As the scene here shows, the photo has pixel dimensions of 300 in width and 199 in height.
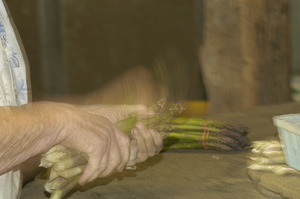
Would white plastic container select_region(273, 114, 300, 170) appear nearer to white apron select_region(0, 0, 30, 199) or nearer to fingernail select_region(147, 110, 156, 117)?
fingernail select_region(147, 110, 156, 117)

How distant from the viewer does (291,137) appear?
1.78 meters

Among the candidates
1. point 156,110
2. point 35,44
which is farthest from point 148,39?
point 156,110

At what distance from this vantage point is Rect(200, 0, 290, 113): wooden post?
3617 mm

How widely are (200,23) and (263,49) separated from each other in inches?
187

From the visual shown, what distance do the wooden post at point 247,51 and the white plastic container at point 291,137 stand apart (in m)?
1.86

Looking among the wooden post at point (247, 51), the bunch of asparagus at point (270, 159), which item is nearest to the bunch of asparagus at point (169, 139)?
the bunch of asparagus at point (270, 159)

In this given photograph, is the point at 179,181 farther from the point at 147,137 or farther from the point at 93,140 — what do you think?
the point at 93,140

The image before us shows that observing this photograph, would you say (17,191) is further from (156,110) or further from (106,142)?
(156,110)

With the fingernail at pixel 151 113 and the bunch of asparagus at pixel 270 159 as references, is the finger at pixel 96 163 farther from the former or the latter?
the bunch of asparagus at pixel 270 159

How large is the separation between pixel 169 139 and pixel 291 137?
67 cm

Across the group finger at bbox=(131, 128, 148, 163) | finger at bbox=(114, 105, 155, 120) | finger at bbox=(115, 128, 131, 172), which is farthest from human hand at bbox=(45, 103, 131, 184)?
finger at bbox=(114, 105, 155, 120)

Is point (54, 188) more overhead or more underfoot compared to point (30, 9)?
more underfoot

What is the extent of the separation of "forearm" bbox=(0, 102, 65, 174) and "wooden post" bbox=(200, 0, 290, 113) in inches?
90.1

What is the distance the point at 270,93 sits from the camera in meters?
3.79
